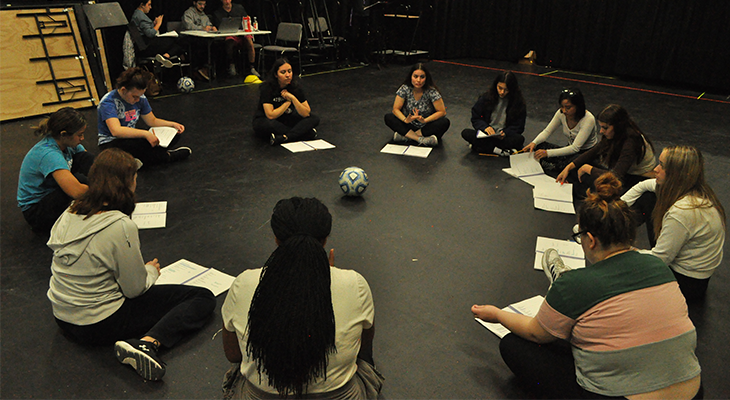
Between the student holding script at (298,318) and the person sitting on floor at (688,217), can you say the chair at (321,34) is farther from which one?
the student holding script at (298,318)

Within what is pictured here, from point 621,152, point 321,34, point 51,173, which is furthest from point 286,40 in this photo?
point 621,152

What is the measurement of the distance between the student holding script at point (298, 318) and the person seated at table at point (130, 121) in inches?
121

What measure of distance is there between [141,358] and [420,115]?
3.82m

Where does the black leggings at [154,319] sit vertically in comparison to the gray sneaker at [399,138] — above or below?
above

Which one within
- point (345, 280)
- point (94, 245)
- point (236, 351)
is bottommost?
point (236, 351)

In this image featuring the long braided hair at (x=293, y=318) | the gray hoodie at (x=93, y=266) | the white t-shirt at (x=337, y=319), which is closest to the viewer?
the long braided hair at (x=293, y=318)

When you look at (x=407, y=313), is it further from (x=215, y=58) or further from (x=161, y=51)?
(x=215, y=58)

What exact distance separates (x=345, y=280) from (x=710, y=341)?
2.05 metres

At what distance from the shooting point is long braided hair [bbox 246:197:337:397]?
1.40 metres

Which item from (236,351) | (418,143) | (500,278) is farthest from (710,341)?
(418,143)

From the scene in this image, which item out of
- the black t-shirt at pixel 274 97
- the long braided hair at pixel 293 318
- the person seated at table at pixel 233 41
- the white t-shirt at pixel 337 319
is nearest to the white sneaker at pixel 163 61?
the person seated at table at pixel 233 41

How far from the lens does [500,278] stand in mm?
2951

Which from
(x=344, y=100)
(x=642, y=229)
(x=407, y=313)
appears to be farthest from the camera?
(x=344, y=100)

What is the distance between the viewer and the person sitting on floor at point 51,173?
3104mm
